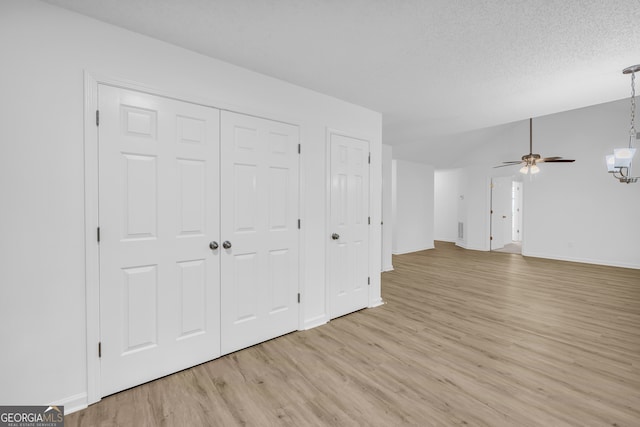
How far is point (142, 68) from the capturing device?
2080mm

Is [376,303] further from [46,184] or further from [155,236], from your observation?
[46,184]

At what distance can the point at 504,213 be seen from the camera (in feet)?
29.8

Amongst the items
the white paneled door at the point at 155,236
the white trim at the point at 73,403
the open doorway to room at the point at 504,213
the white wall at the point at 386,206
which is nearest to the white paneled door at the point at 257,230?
the white paneled door at the point at 155,236

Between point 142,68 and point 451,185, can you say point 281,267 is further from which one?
point 451,185

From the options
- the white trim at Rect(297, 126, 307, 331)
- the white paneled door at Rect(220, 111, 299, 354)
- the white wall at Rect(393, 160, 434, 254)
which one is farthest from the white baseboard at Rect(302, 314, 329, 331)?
the white wall at Rect(393, 160, 434, 254)

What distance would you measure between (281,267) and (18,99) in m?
2.21

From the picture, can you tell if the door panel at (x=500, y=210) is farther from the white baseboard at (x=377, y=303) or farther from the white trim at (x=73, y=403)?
the white trim at (x=73, y=403)

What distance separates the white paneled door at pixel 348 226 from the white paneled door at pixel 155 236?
1358mm

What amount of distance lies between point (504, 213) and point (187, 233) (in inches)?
388

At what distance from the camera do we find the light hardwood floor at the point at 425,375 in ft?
5.89

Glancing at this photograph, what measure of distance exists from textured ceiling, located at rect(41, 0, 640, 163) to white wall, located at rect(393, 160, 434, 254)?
473cm

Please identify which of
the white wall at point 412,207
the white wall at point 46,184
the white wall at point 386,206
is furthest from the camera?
the white wall at point 412,207

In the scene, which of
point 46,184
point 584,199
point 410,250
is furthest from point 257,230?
point 584,199

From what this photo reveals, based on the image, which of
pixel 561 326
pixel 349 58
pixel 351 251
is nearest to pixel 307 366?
pixel 351 251
